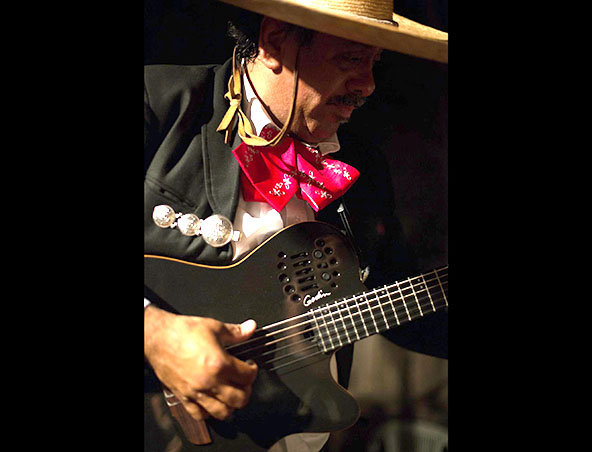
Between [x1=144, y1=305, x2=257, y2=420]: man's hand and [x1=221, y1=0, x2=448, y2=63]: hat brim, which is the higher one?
[x1=221, y1=0, x2=448, y2=63]: hat brim

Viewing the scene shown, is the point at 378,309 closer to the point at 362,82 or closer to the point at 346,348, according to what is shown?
the point at 346,348

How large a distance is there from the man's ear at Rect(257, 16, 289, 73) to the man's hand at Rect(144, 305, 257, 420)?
1.96ft

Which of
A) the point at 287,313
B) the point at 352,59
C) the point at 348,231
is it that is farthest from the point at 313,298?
the point at 352,59

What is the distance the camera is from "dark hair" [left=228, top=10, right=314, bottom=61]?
53.4 inches

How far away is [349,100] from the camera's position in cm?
148

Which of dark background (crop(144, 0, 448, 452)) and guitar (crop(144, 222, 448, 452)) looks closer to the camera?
guitar (crop(144, 222, 448, 452))

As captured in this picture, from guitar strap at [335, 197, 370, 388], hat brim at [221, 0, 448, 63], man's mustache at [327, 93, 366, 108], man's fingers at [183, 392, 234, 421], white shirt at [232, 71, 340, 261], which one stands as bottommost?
man's fingers at [183, 392, 234, 421]

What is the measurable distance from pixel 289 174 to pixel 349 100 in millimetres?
235

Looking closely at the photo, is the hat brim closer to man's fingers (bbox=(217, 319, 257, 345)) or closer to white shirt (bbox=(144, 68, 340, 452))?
white shirt (bbox=(144, 68, 340, 452))

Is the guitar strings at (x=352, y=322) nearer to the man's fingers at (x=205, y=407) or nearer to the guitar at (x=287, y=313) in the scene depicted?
the guitar at (x=287, y=313)

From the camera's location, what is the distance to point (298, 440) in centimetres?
146

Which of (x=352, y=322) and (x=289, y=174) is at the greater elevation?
(x=289, y=174)

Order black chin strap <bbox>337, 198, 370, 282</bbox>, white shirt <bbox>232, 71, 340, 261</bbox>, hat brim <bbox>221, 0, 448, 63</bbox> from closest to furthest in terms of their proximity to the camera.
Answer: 1. hat brim <bbox>221, 0, 448, 63</bbox>
2. white shirt <bbox>232, 71, 340, 261</bbox>
3. black chin strap <bbox>337, 198, 370, 282</bbox>

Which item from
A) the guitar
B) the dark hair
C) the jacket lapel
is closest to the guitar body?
the guitar
